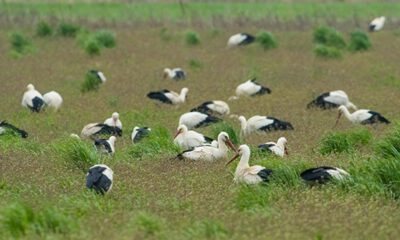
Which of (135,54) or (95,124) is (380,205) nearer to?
(95,124)

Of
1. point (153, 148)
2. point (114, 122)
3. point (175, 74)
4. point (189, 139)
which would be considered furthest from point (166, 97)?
point (153, 148)

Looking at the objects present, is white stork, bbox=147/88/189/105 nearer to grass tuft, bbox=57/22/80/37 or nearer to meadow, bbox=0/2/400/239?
meadow, bbox=0/2/400/239

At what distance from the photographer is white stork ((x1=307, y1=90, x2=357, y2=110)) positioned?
1942 centimetres

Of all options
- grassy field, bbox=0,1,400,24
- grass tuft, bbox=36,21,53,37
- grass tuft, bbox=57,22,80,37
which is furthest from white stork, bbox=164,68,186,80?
grassy field, bbox=0,1,400,24

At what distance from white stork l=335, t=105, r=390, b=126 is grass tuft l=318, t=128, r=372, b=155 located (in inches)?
118

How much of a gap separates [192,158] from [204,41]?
1739 centimetres

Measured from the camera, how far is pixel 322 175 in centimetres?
1092

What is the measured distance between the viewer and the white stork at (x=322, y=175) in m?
10.9

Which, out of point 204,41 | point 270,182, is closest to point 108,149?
point 270,182

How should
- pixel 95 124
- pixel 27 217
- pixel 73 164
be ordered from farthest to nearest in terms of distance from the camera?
pixel 95 124, pixel 73 164, pixel 27 217

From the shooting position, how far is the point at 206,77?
2423cm

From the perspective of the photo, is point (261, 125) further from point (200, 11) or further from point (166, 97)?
point (200, 11)

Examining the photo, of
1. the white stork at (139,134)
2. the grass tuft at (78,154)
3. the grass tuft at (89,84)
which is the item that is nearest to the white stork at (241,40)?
the grass tuft at (89,84)

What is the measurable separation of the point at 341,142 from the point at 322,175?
130 inches
